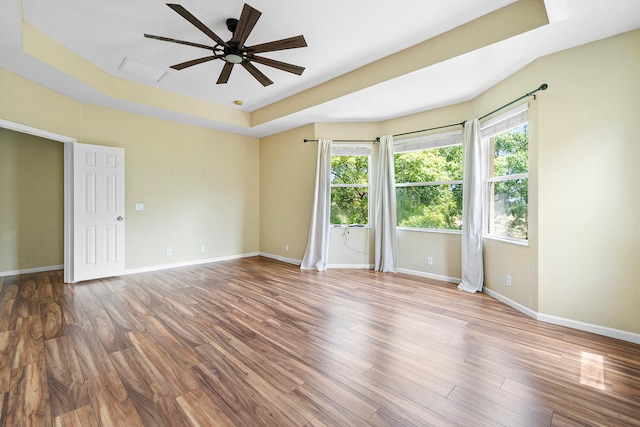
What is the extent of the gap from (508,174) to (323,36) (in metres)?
2.78

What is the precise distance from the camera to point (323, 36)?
2869 mm

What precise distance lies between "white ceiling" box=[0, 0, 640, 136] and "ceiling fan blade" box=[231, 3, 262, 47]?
1.09 feet


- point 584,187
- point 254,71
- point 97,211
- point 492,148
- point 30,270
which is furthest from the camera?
point 30,270

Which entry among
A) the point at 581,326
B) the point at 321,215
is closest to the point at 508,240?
the point at 581,326

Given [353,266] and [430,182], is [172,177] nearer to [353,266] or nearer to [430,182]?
[353,266]

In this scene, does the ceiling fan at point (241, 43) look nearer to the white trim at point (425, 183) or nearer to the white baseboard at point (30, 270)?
the white trim at point (425, 183)

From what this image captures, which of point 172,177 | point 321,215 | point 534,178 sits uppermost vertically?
point 172,177

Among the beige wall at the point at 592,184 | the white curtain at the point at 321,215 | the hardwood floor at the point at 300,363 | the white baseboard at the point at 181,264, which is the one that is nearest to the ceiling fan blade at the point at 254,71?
the white curtain at the point at 321,215

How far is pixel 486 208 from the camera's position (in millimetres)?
3730

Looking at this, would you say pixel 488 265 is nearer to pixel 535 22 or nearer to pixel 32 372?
pixel 535 22

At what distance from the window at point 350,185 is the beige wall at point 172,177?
6.78ft

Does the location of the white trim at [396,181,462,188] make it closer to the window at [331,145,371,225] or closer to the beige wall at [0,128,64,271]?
the window at [331,145,371,225]

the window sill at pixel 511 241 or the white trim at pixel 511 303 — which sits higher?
the window sill at pixel 511 241

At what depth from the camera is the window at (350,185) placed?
5.03 meters
